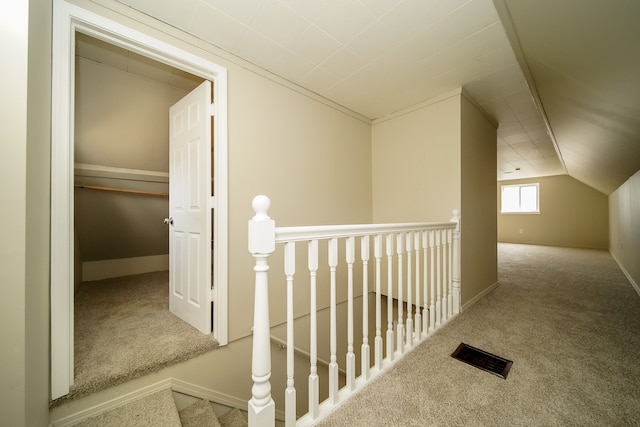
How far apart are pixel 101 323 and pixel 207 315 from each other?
0.98 meters

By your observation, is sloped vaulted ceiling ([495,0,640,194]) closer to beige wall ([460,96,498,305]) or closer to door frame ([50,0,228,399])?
beige wall ([460,96,498,305])

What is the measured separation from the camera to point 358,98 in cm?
257

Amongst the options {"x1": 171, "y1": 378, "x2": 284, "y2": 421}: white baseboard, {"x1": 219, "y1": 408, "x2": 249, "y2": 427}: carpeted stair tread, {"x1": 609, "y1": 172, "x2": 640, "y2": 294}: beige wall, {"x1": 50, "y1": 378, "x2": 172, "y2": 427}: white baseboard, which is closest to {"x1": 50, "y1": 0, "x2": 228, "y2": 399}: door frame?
{"x1": 50, "y1": 378, "x2": 172, "y2": 427}: white baseboard

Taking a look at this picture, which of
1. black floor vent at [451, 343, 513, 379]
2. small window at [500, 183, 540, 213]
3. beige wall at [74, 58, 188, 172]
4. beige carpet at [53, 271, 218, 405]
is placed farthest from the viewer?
small window at [500, 183, 540, 213]

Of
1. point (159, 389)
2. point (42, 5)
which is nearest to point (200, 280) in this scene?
point (159, 389)

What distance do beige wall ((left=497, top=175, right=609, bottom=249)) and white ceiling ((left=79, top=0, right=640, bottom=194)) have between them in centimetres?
556

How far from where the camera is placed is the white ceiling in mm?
1396

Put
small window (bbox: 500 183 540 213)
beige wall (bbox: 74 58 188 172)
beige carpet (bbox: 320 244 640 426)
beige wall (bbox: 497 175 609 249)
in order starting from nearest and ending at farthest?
beige carpet (bbox: 320 244 640 426) → beige wall (bbox: 74 58 188 172) → beige wall (bbox: 497 175 609 249) → small window (bbox: 500 183 540 213)

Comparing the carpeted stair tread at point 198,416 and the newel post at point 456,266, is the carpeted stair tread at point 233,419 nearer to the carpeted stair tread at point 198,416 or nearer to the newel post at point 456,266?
the carpeted stair tread at point 198,416

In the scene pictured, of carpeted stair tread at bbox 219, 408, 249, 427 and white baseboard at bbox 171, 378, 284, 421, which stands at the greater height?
white baseboard at bbox 171, 378, 284, 421

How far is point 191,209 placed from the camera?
2.00 meters

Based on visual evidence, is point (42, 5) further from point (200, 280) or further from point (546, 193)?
point (546, 193)

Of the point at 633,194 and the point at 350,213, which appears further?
the point at 633,194

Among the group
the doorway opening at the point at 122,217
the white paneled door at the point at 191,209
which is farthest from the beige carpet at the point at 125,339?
the white paneled door at the point at 191,209
